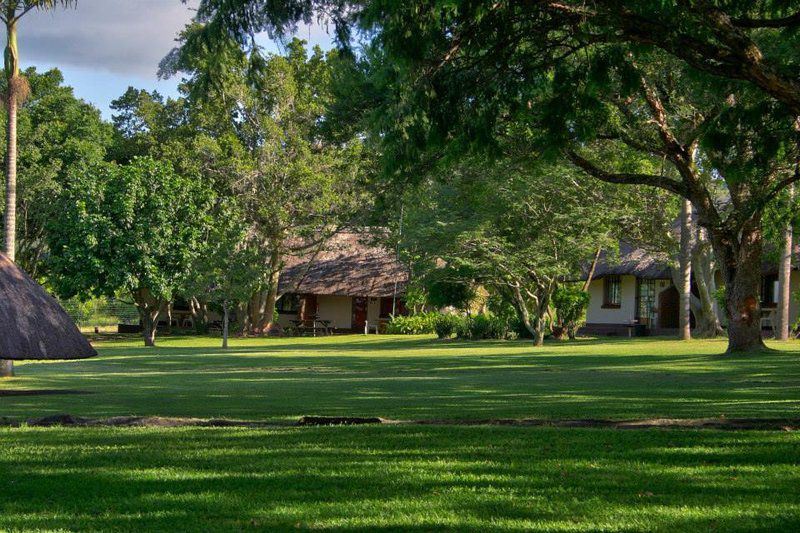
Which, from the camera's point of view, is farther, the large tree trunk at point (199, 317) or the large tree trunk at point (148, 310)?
the large tree trunk at point (199, 317)

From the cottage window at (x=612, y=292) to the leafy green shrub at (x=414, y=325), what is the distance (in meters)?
9.35

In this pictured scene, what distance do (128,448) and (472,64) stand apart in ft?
21.6

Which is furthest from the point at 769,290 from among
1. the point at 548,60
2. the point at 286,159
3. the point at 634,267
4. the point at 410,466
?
the point at 410,466

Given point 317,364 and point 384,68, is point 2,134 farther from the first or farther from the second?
point 384,68

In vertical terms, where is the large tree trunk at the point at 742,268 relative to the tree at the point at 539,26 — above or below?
below

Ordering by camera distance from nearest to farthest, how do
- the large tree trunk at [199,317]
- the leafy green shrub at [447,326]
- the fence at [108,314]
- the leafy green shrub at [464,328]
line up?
the leafy green shrub at [464,328] → the leafy green shrub at [447,326] → the large tree trunk at [199,317] → the fence at [108,314]

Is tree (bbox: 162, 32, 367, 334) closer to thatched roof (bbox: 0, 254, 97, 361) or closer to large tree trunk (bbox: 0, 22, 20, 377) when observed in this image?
large tree trunk (bbox: 0, 22, 20, 377)

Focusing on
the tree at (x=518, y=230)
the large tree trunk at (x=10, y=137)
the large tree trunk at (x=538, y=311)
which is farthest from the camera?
the large tree trunk at (x=538, y=311)

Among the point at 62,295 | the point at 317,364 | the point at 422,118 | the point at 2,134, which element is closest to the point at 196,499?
the point at 422,118

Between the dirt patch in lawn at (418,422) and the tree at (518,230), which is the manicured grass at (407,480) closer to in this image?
the dirt patch in lawn at (418,422)

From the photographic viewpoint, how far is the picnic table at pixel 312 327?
196 feet

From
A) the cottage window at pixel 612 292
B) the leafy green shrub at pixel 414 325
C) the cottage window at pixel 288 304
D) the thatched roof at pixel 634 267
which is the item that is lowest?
the leafy green shrub at pixel 414 325

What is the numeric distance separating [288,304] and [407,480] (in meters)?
58.4

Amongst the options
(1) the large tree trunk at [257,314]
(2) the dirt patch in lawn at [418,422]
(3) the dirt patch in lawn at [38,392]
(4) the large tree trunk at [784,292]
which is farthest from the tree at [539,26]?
(1) the large tree trunk at [257,314]
